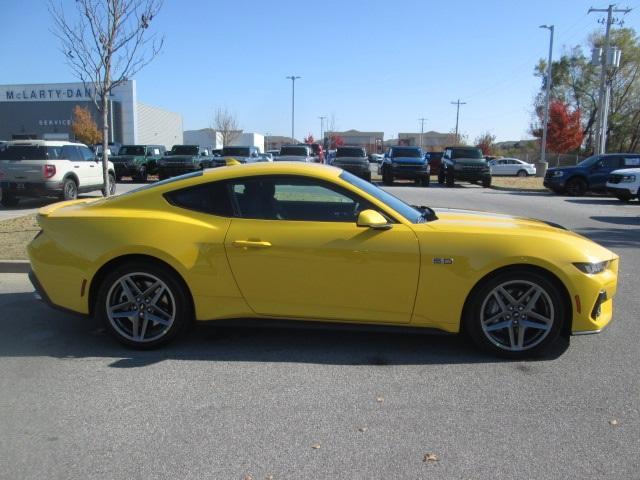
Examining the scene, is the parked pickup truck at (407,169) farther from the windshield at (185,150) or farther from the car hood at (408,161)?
the windshield at (185,150)

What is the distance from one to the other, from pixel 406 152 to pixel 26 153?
675 inches

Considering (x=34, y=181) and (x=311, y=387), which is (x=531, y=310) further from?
(x=34, y=181)

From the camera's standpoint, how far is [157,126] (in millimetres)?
63375

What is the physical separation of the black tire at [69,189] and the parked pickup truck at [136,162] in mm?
10442

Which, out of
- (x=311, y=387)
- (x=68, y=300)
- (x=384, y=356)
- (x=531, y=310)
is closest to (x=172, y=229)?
(x=68, y=300)

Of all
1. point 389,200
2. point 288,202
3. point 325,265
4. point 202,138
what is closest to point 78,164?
point 288,202

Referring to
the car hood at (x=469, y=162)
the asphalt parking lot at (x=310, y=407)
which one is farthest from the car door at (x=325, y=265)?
the car hood at (x=469, y=162)

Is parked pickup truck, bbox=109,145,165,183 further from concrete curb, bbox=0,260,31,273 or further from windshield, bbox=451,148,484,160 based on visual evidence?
concrete curb, bbox=0,260,31,273

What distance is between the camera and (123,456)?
294cm

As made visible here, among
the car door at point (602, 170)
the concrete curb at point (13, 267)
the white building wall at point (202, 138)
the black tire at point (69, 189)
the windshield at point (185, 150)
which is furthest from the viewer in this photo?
the white building wall at point (202, 138)

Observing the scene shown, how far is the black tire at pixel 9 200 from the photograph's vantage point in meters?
13.8

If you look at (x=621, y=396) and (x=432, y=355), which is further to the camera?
(x=432, y=355)

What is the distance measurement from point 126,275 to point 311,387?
174cm

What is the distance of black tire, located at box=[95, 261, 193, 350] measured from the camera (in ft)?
14.1
